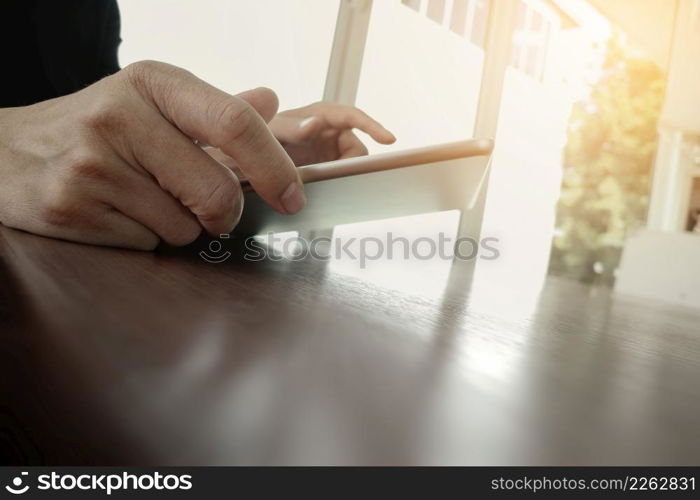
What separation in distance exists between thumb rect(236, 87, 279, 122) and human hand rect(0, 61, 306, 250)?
0.11 m

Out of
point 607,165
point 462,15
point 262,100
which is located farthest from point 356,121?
point 607,165

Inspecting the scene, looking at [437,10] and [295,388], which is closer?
[295,388]

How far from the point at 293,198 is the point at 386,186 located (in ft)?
0.28

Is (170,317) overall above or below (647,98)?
below

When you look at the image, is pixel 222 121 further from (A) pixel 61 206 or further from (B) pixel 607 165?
(B) pixel 607 165

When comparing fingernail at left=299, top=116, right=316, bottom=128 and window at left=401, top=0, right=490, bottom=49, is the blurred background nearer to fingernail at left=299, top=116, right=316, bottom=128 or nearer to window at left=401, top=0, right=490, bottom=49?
window at left=401, top=0, right=490, bottom=49

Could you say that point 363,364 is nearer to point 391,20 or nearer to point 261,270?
point 261,270

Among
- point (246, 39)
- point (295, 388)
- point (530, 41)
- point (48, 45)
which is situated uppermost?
point (530, 41)

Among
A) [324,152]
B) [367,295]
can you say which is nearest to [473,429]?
[367,295]

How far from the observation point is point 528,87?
14.0 feet

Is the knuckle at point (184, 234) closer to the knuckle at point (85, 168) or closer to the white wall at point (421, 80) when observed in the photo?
the knuckle at point (85, 168)

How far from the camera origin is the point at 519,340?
267 millimetres

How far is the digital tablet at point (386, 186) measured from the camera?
42 cm

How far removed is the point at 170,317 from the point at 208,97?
0.30 meters
